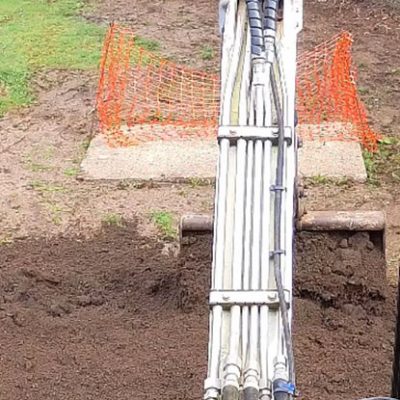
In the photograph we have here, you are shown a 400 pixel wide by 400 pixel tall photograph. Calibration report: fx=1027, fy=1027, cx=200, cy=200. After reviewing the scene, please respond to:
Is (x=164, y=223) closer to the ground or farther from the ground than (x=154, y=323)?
farther from the ground

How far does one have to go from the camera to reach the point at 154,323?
5.54 m

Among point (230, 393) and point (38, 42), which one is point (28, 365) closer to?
point (230, 393)

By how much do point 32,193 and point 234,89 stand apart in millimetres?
4082

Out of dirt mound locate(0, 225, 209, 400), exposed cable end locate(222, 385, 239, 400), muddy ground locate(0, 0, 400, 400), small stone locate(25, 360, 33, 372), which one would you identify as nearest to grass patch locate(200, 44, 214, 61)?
muddy ground locate(0, 0, 400, 400)

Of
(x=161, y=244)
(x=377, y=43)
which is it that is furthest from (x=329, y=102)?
(x=161, y=244)

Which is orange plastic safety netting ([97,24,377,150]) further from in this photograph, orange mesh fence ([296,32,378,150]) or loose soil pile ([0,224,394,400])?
loose soil pile ([0,224,394,400])

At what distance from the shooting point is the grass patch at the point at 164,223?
6523mm

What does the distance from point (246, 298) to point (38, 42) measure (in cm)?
754

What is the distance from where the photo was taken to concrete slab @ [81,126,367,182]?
7301 mm

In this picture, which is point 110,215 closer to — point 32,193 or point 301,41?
point 32,193

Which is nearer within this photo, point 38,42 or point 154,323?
point 154,323

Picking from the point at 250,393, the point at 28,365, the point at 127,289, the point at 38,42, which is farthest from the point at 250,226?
the point at 38,42

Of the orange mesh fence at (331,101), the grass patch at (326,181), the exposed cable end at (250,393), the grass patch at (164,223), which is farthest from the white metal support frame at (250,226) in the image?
the orange mesh fence at (331,101)

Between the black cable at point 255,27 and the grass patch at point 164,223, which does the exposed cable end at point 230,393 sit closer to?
the black cable at point 255,27
